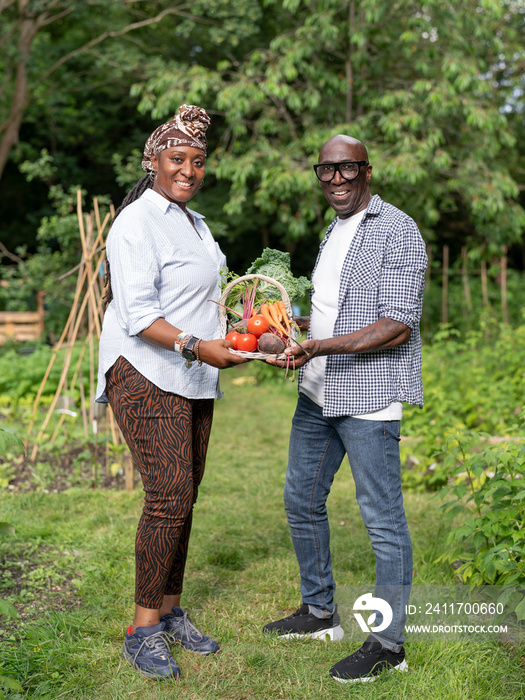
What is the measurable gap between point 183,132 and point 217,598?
2223mm

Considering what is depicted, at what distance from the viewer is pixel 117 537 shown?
13.1 feet

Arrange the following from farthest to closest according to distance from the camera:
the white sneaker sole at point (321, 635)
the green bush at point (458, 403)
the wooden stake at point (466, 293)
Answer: the wooden stake at point (466, 293) < the green bush at point (458, 403) < the white sneaker sole at point (321, 635)

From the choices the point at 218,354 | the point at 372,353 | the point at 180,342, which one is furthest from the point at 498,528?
the point at 180,342

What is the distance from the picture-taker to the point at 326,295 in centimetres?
274

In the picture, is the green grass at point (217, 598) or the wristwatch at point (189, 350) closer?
the wristwatch at point (189, 350)

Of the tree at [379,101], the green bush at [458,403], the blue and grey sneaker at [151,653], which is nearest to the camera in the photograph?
the blue and grey sneaker at [151,653]

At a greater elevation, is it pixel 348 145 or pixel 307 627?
pixel 348 145

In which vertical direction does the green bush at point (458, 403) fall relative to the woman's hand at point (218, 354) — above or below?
below

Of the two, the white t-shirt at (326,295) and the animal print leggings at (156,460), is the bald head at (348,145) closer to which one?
the white t-shirt at (326,295)

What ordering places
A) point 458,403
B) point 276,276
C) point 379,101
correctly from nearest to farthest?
point 276,276
point 458,403
point 379,101

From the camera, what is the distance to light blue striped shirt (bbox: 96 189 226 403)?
2.48m

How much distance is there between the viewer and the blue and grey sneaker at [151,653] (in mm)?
2625

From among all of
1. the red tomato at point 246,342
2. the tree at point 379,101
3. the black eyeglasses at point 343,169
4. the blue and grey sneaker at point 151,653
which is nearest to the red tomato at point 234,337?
the red tomato at point 246,342

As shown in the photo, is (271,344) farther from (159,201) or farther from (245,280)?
(159,201)
